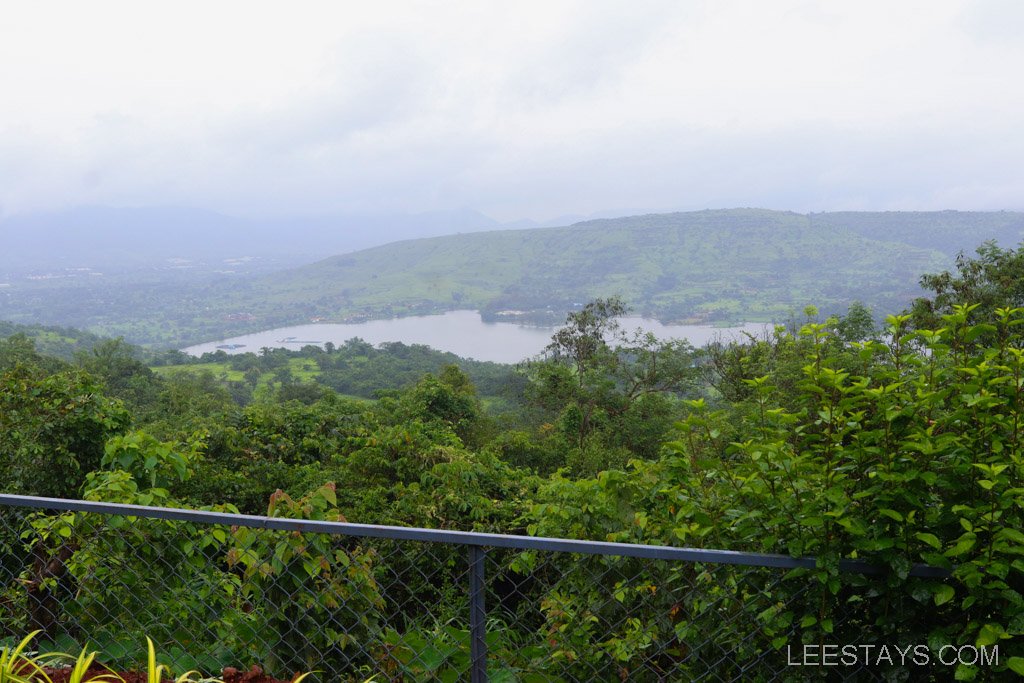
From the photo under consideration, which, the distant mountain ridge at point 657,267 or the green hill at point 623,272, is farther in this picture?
the green hill at point 623,272

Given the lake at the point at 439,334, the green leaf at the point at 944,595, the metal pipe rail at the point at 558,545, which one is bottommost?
the lake at the point at 439,334

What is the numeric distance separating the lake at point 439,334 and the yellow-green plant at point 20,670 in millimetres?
86959

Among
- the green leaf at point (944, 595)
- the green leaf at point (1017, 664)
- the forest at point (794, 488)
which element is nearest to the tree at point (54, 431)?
the forest at point (794, 488)

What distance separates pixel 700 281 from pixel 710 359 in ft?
347

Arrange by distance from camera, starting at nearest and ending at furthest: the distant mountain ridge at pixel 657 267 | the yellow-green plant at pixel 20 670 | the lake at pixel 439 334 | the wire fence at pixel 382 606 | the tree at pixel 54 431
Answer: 1. the wire fence at pixel 382 606
2. the yellow-green plant at pixel 20 670
3. the tree at pixel 54 431
4. the lake at pixel 439 334
5. the distant mountain ridge at pixel 657 267

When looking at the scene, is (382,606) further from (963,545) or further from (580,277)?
(580,277)

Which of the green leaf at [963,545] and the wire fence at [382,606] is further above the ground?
the green leaf at [963,545]

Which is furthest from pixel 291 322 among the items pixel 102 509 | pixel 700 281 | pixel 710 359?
pixel 102 509

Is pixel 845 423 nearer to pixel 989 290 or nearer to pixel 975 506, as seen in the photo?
pixel 975 506

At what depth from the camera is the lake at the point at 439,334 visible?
97.2 m

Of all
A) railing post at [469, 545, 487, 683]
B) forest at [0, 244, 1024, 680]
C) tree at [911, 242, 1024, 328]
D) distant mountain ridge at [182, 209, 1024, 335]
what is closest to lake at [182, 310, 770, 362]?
distant mountain ridge at [182, 209, 1024, 335]

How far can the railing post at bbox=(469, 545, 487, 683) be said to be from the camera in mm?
1883

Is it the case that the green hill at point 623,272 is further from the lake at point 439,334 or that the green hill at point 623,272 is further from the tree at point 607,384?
the tree at point 607,384

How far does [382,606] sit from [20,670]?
3.55 feet
